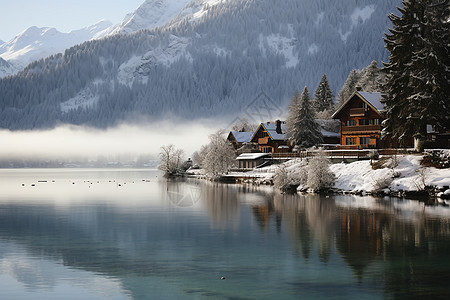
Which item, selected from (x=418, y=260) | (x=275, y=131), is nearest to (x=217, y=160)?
(x=275, y=131)

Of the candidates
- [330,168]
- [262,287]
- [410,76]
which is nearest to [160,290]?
[262,287]

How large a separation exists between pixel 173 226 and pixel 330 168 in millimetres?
44232

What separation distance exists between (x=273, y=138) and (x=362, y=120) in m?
33.6

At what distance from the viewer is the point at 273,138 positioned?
125 metres

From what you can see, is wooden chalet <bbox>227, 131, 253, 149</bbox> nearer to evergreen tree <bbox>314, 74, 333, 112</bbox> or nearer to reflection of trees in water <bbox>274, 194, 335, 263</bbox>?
evergreen tree <bbox>314, 74, 333, 112</bbox>

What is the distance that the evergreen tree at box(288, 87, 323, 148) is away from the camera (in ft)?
359

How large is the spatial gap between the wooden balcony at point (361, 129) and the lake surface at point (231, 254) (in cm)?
3683

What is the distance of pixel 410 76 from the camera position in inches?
2771

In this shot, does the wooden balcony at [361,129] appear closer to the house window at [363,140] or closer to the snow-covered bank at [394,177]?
the house window at [363,140]

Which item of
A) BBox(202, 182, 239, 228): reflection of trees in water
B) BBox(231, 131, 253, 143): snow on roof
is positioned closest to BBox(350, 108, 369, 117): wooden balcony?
BBox(202, 182, 239, 228): reflection of trees in water

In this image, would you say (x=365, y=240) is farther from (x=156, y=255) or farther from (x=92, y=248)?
(x=92, y=248)

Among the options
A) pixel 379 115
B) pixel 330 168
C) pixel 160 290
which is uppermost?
pixel 379 115

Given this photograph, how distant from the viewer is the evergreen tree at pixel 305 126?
10950 centimetres

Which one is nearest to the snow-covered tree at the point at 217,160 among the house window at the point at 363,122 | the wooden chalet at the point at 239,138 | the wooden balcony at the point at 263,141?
the wooden balcony at the point at 263,141
